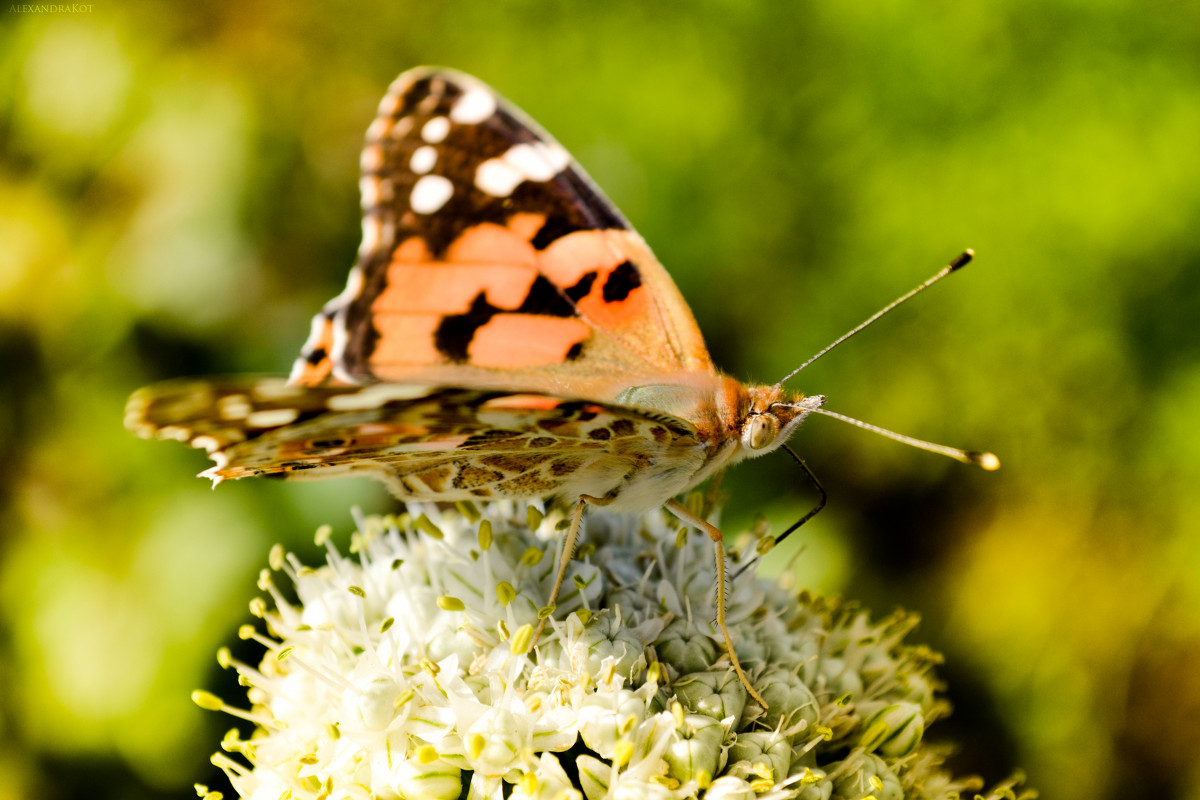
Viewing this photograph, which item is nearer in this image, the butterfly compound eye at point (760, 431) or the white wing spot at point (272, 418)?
the white wing spot at point (272, 418)

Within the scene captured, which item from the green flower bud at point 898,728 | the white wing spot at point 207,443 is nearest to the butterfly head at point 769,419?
the green flower bud at point 898,728

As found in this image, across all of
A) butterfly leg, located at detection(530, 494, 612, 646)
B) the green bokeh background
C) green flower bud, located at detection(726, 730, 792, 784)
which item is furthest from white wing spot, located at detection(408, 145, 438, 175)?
green flower bud, located at detection(726, 730, 792, 784)

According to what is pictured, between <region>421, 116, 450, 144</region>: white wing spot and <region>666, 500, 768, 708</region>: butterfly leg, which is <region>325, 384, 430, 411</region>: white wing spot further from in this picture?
<region>421, 116, 450, 144</region>: white wing spot

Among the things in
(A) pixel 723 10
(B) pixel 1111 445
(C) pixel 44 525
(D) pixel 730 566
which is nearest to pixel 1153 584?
(B) pixel 1111 445

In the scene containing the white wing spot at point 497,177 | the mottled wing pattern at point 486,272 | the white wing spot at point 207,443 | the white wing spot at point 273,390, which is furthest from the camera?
the white wing spot at point 497,177

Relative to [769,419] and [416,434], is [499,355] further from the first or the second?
[769,419]

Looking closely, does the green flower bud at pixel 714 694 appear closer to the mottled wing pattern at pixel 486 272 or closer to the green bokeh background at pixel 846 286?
the mottled wing pattern at pixel 486 272
